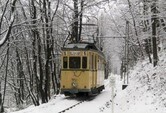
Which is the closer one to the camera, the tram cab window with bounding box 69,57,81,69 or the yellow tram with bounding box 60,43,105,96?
the yellow tram with bounding box 60,43,105,96

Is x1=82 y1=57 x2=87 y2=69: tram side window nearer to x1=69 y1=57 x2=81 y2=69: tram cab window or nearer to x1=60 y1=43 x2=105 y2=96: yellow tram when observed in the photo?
x1=60 y1=43 x2=105 y2=96: yellow tram

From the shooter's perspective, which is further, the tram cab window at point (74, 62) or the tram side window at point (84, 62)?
the tram cab window at point (74, 62)

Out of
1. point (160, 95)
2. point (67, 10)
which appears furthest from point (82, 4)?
point (160, 95)

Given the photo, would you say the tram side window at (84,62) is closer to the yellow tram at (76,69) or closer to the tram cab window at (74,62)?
the yellow tram at (76,69)

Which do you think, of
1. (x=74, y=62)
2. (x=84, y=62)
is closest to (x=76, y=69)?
(x=74, y=62)

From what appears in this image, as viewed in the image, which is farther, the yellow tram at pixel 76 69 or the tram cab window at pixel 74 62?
the tram cab window at pixel 74 62

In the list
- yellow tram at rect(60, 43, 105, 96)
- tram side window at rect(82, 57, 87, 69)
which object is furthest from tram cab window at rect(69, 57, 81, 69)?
tram side window at rect(82, 57, 87, 69)

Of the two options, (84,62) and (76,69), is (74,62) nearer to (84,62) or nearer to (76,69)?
(76,69)

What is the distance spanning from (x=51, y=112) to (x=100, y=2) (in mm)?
17704

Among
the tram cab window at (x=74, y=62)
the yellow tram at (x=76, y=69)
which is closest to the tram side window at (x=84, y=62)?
the yellow tram at (x=76, y=69)

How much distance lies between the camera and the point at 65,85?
23531 mm

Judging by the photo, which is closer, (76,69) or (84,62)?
(84,62)

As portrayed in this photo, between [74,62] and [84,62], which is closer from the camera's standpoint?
[84,62]

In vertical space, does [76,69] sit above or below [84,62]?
below
